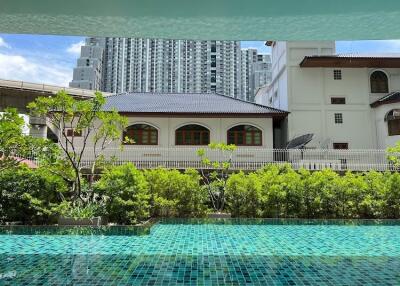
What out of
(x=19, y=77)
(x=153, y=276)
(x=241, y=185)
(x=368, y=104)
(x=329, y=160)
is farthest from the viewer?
(x=19, y=77)

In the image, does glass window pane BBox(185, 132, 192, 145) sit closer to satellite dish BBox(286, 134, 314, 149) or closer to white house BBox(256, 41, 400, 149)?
satellite dish BBox(286, 134, 314, 149)

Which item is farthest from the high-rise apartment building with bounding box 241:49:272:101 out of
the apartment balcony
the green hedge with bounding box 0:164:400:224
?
the green hedge with bounding box 0:164:400:224

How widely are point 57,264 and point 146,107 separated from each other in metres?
15.5

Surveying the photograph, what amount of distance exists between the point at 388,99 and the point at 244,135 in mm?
7774

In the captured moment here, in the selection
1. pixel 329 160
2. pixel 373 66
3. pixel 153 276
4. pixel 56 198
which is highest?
pixel 373 66

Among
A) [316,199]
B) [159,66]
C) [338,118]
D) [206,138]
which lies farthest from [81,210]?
[159,66]

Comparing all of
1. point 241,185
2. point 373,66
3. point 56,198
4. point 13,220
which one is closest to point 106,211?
point 56,198

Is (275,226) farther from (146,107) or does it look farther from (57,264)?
(146,107)

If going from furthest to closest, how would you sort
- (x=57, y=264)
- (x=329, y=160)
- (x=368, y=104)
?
(x=368, y=104), (x=329, y=160), (x=57, y=264)

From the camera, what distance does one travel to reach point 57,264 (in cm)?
553

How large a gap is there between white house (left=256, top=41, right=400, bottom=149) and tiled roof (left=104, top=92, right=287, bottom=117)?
194 centimetres

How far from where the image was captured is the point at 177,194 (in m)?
11.2

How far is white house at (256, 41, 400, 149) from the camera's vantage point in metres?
20.6

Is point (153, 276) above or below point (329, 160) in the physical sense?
below
